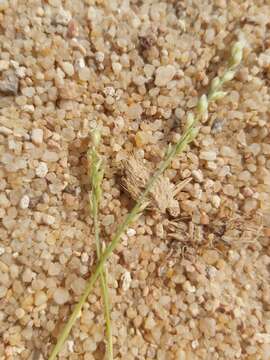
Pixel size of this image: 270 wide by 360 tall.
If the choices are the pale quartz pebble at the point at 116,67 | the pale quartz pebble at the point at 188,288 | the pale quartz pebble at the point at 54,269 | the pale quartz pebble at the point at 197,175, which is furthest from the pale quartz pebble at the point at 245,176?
the pale quartz pebble at the point at 54,269

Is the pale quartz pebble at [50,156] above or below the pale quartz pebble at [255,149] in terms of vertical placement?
below

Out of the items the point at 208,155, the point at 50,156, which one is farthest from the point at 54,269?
the point at 208,155

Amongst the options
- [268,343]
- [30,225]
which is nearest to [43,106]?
[30,225]

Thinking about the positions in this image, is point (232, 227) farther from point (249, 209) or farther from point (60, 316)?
point (60, 316)

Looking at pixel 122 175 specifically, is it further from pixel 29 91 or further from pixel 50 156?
pixel 29 91

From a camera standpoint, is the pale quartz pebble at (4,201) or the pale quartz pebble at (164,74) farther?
the pale quartz pebble at (164,74)

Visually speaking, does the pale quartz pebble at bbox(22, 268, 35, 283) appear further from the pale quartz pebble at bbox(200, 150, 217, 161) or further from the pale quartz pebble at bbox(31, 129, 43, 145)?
the pale quartz pebble at bbox(200, 150, 217, 161)

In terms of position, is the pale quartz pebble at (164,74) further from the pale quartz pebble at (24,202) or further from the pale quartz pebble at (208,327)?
the pale quartz pebble at (208,327)
